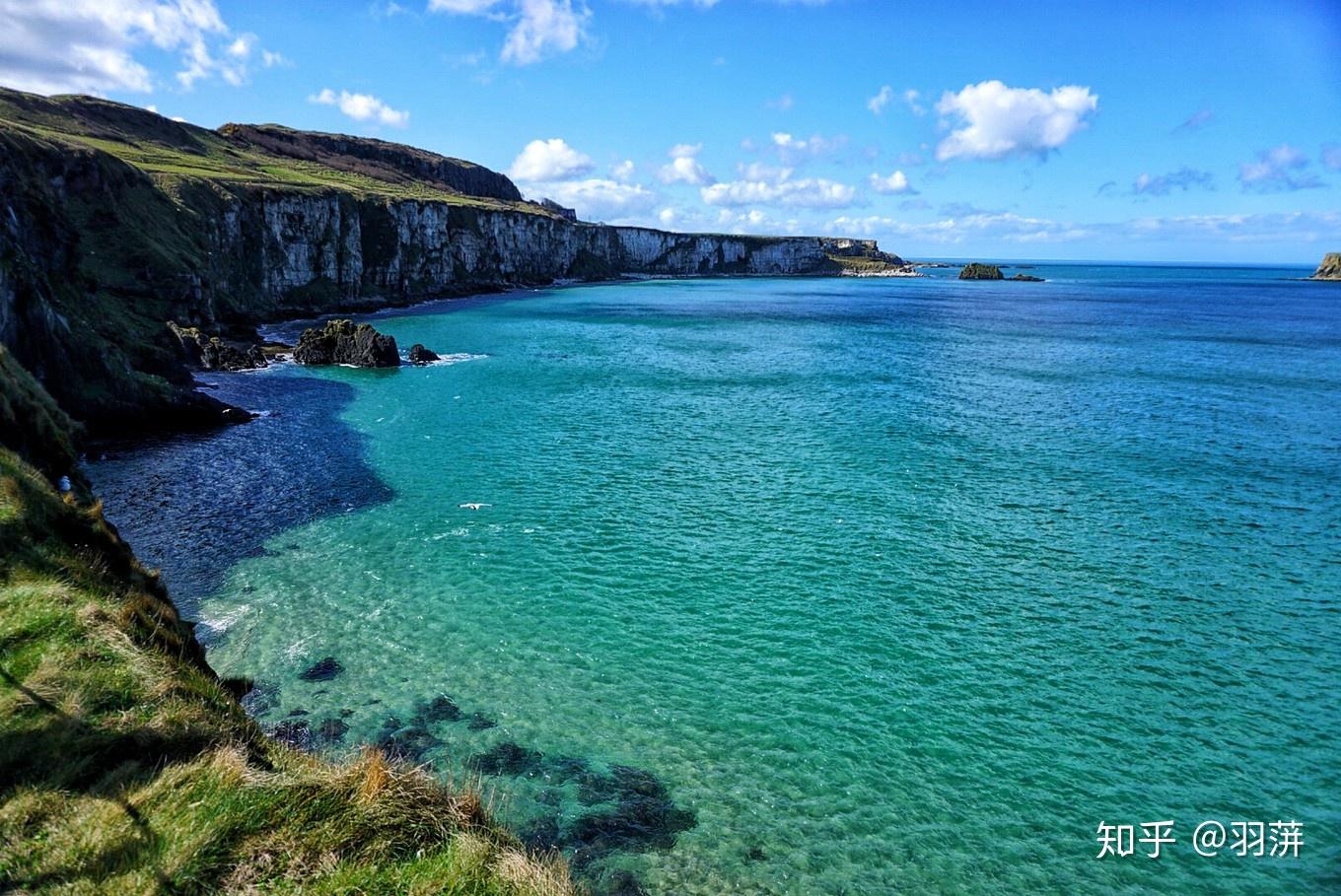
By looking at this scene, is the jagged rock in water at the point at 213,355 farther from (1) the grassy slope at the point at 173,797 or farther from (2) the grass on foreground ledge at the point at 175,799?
(2) the grass on foreground ledge at the point at 175,799

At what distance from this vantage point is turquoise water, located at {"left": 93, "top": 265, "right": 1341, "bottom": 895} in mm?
15516

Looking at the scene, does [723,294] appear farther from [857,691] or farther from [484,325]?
[857,691]

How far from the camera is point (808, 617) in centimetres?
2392

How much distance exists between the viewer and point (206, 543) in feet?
92.4

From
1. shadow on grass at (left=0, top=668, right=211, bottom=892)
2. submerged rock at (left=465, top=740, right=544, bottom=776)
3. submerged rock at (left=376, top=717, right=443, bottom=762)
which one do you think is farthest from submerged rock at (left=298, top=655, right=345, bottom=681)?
shadow on grass at (left=0, top=668, right=211, bottom=892)

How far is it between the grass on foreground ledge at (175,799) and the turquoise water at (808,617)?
15.1 feet

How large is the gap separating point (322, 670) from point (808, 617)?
14763mm

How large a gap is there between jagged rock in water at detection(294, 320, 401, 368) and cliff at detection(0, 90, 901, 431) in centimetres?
1118

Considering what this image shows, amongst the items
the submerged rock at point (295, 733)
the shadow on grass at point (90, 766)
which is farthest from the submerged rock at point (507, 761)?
the shadow on grass at point (90, 766)

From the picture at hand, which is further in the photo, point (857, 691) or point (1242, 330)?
point (1242, 330)

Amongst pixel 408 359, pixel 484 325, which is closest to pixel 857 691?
pixel 408 359

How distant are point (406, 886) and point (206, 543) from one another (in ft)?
76.9

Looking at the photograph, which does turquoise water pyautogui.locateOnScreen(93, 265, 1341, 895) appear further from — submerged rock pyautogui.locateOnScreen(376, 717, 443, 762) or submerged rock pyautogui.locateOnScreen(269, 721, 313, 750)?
submerged rock pyautogui.locateOnScreen(269, 721, 313, 750)

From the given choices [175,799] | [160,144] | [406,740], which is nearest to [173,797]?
[175,799]
